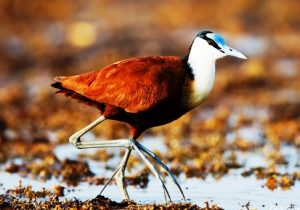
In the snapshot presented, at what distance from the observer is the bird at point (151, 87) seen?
7625 mm

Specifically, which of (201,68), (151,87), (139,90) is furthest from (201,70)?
(139,90)

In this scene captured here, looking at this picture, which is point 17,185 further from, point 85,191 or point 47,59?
point 47,59

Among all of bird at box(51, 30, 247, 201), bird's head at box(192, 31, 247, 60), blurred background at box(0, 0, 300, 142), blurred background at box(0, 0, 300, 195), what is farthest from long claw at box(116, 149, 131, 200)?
blurred background at box(0, 0, 300, 142)

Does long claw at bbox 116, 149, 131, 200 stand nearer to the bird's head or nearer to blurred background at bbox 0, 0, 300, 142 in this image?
the bird's head

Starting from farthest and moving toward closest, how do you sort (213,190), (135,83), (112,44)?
(112,44)
(213,190)
(135,83)

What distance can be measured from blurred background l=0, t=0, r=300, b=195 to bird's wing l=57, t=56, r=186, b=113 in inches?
93.3

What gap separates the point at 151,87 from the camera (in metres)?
7.64

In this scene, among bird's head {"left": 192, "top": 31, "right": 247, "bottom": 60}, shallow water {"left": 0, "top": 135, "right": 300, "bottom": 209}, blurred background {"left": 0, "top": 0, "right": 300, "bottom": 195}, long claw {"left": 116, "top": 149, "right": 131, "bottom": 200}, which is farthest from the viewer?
blurred background {"left": 0, "top": 0, "right": 300, "bottom": 195}

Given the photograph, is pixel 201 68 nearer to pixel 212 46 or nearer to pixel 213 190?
pixel 212 46

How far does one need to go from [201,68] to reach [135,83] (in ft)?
2.05

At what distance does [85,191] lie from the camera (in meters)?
8.89

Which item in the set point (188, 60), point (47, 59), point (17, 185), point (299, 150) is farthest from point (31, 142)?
point (47, 59)

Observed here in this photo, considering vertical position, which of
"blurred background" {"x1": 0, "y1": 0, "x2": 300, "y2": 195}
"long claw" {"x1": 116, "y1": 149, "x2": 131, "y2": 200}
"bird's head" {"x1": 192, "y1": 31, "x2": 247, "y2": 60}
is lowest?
"long claw" {"x1": 116, "y1": 149, "x2": 131, "y2": 200}

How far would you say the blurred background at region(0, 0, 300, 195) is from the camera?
39.2ft
